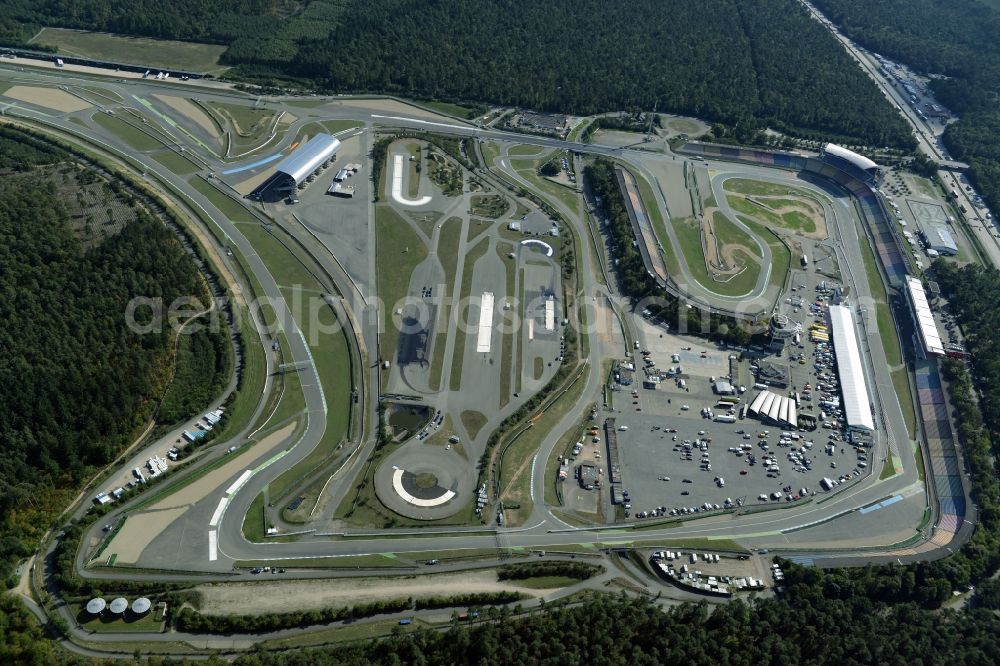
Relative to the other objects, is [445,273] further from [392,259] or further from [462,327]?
[462,327]

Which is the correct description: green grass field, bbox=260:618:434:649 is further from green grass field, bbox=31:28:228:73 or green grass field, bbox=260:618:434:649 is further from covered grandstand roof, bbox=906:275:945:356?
green grass field, bbox=31:28:228:73

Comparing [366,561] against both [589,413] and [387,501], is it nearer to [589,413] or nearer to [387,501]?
[387,501]

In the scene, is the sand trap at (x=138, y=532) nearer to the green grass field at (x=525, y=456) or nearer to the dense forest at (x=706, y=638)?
the dense forest at (x=706, y=638)

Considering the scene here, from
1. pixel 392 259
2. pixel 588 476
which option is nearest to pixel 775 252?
pixel 588 476

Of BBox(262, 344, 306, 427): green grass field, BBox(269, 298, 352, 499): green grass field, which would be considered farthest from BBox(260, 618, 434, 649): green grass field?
BBox(262, 344, 306, 427): green grass field

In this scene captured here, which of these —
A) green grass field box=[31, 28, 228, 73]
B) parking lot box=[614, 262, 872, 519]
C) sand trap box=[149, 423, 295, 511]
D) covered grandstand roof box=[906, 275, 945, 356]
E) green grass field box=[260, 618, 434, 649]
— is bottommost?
green grass field box=[260, 618, 434, 649]

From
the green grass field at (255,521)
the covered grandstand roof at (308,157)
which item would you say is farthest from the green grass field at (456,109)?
the green grass field at (255,521)

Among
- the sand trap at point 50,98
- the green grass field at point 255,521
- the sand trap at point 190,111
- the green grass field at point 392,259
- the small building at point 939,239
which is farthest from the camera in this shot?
the sand trap at point 190,111
